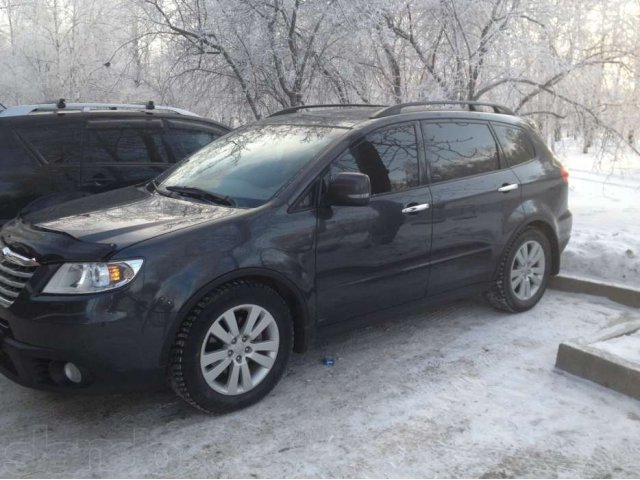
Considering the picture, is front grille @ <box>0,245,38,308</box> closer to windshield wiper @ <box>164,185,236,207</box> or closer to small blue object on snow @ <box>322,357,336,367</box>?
windshield wiper @ <box>164,185,236,207</box>

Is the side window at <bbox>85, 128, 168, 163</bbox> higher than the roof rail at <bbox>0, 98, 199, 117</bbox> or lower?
lower

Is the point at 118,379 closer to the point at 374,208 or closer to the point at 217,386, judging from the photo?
the point at 217,386

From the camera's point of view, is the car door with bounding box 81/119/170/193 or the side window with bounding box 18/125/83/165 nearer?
the side window with bounding box 18/125/83/165

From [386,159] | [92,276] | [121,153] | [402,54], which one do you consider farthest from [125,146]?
[402,54]

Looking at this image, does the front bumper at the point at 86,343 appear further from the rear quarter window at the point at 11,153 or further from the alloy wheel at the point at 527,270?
the alloy wheel at the point at 527,270

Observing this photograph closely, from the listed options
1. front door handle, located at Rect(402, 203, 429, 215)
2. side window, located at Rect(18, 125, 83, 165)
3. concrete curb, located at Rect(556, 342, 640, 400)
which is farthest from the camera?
side window, located at Rect(18, 125, 83, 165)

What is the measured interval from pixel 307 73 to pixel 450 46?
2.10 m

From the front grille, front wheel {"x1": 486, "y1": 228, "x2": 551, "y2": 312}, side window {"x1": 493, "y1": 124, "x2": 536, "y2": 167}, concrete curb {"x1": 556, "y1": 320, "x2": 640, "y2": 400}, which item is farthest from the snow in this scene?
the front grille

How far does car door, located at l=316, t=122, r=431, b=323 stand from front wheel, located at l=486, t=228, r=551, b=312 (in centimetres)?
96

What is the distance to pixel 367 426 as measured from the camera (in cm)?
330

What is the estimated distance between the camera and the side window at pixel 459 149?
438cm

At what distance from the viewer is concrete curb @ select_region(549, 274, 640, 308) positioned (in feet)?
17.1

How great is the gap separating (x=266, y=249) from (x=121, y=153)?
9.19 ft

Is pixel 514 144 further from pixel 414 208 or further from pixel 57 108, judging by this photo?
pixel 57 108
